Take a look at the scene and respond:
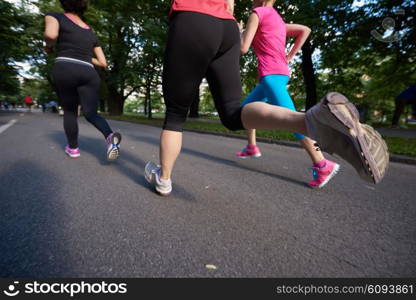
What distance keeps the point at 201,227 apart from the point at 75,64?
105 inches

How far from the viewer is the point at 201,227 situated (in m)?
1.33

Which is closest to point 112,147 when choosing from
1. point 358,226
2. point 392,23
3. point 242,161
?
point 242,161

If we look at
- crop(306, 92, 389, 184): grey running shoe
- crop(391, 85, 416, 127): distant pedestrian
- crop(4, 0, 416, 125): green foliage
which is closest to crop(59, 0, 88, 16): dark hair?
crop(306, 92, 389, 184): grey running shoe

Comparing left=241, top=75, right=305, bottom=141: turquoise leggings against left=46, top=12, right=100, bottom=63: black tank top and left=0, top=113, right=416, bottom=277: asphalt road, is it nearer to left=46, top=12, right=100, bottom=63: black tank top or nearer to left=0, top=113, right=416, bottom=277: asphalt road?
left=0, top=113, right=416, bottom=277: asphalt road

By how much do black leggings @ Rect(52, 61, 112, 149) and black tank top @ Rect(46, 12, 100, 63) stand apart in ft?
0.42

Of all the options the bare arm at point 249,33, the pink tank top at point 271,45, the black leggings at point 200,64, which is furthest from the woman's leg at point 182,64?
the pink tank top at point 271,45

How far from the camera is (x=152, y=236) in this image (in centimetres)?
122

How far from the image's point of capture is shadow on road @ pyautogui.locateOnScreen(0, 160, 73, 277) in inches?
37.3

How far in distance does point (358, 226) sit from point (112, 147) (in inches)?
102

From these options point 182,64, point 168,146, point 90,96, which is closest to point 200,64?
point 182,64

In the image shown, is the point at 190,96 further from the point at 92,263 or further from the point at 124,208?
the point at 92,263

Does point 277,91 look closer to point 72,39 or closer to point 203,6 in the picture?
point 203,6

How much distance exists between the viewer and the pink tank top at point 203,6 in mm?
1483

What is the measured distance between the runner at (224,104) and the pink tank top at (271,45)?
33.0 inches
